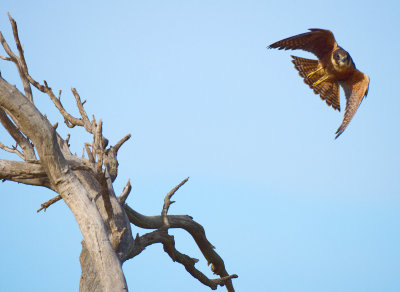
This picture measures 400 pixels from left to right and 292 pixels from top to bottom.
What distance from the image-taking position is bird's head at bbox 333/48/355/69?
648 centimetres

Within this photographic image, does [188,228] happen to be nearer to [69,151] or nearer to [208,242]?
[208,242]

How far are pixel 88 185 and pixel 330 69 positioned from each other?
12.8 ft

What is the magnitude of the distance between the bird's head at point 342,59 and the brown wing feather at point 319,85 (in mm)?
855

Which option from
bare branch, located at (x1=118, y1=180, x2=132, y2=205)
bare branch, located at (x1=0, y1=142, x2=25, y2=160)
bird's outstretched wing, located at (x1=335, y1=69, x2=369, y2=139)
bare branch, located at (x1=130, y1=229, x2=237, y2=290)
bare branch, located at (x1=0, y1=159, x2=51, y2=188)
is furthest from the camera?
bird's outstretched wing, located at (x1=335, y1=69, x2=369, y2=139)

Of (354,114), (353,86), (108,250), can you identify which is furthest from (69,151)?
(353,86)

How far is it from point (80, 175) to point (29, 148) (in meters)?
0.65

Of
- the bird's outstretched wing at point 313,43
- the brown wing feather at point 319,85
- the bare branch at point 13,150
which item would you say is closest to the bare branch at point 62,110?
the bare branch at point 13,150

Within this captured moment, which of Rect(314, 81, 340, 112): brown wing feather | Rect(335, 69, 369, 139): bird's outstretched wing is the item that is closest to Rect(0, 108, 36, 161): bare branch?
Rect(335, 69, 369, 139): bird's outstretched wing

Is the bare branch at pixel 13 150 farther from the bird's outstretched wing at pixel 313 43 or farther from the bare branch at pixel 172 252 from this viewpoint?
the bird's outstretched wing at pixel 313 43

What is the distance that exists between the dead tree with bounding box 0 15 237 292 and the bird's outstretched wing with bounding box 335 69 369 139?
95.8 inches

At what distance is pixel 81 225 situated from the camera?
418cm

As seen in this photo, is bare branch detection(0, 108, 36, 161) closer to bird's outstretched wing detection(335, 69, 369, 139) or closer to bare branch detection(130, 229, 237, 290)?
bare branch detection(130, 229, 237, 290)

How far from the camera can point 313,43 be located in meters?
6.79

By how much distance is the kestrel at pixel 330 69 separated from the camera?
21.1 ft
